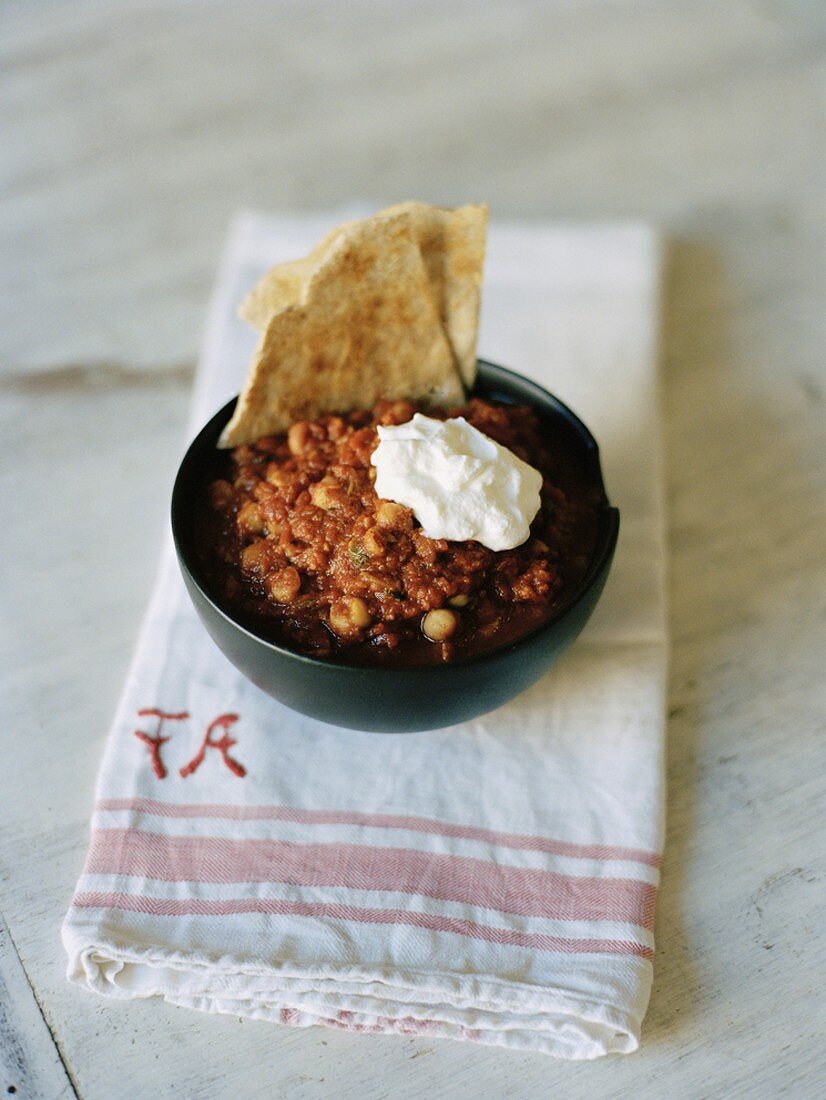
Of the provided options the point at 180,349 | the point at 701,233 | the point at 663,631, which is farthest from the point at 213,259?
the point at 663,631

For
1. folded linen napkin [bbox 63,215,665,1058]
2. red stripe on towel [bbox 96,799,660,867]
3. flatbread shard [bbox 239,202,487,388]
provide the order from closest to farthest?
folded linen napkin [bbox 63,215,665,1058]
red stripe on towel [bbox 96,799,660,867]
flatbread shard [bbox 239,202,487,388]

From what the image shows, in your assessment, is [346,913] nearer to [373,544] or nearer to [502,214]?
[373,544]

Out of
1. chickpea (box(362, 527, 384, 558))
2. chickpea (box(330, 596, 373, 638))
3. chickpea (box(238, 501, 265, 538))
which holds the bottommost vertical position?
chickpea (box(330, 596, 373, 638))

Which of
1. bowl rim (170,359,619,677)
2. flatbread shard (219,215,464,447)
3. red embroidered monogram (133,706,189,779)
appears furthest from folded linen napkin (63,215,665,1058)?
flatbread shard (219,215,464,447)

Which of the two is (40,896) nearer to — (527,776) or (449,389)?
(527,776)

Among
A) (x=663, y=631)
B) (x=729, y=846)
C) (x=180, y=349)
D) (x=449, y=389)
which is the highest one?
(x=449, y=389)

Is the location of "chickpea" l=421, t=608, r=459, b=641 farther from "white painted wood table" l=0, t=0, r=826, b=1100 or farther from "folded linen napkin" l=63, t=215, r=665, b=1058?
"white painted wood table" l=0, t=0, r=826, b=1100

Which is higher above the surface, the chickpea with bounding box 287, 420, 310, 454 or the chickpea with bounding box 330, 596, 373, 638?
the chickpea with bounding box 287, 420, 310, 454

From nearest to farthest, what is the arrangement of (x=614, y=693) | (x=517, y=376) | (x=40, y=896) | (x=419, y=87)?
1. (x=40, y=896)
2. (x=614, y=693)
3. (x=517, y=376)
4. (x=419, y=87)
